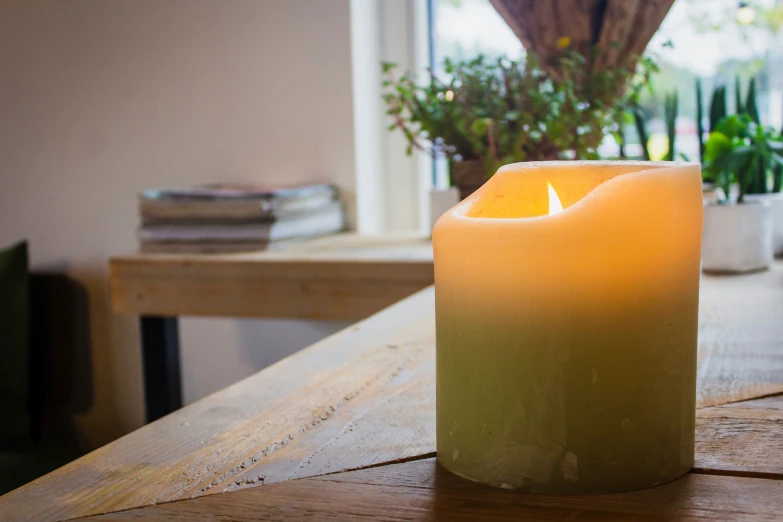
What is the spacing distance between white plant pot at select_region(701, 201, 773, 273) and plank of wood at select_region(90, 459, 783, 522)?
839mm

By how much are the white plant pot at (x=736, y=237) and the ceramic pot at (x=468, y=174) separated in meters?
0.41

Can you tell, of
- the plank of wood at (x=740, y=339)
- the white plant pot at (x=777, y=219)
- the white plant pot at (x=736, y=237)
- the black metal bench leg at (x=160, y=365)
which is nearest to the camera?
the plank of wood at (x=740, y=339)

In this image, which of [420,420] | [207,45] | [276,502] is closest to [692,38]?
[207,45]

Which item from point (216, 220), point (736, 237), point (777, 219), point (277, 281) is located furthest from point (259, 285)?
point (777, 219)

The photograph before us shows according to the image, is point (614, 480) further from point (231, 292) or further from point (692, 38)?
point (692, 38)

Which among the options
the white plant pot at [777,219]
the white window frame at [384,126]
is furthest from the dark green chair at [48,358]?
the white plant pot at [777,219]

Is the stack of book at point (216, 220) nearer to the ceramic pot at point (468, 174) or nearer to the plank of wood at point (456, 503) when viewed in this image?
the ceramic pot at point (468, 174)

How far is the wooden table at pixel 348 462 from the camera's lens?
0.38 meters

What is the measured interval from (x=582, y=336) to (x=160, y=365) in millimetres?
1378

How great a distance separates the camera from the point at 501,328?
0.39 metres

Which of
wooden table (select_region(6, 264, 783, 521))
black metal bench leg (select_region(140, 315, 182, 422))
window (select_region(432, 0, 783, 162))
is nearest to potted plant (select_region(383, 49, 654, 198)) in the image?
window (select_region(432, 0, 783, 162))

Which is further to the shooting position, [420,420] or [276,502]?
[420,420]

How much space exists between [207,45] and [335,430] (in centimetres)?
158

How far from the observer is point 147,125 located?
1.99 m
